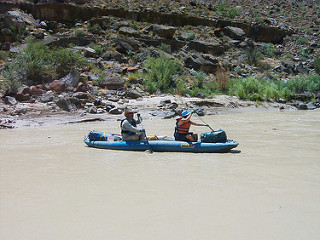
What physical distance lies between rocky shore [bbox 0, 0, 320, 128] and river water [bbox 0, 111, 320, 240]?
580 centimetres

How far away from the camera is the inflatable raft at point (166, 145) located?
6.41 metres

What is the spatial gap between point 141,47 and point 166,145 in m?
17.4

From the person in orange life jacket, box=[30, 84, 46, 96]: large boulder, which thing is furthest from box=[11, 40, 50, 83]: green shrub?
the person in orange life jacket

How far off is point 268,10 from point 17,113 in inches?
1327

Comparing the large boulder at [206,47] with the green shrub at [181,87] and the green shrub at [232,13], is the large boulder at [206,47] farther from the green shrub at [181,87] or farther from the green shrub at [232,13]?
the green shrub at [232,13]

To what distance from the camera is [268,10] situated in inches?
1452

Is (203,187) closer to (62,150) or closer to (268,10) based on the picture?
(62,150)

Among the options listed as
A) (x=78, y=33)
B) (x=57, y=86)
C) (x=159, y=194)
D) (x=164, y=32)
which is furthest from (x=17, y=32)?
(x=159, y=194)

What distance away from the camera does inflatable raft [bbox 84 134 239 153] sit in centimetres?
641

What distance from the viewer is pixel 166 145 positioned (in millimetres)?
6660

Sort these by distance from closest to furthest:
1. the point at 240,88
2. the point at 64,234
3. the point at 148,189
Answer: the point at 64,234
the point at 148,189
the point at 240,88

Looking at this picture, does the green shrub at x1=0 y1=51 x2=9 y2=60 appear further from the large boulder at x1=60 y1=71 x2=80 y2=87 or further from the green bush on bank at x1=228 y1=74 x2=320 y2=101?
the green bush on bank at x1=228 y1=74 x2=320 y2=101

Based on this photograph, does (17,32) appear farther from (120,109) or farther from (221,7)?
(221,7)

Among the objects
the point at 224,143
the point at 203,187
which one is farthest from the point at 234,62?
the point at 203,187
